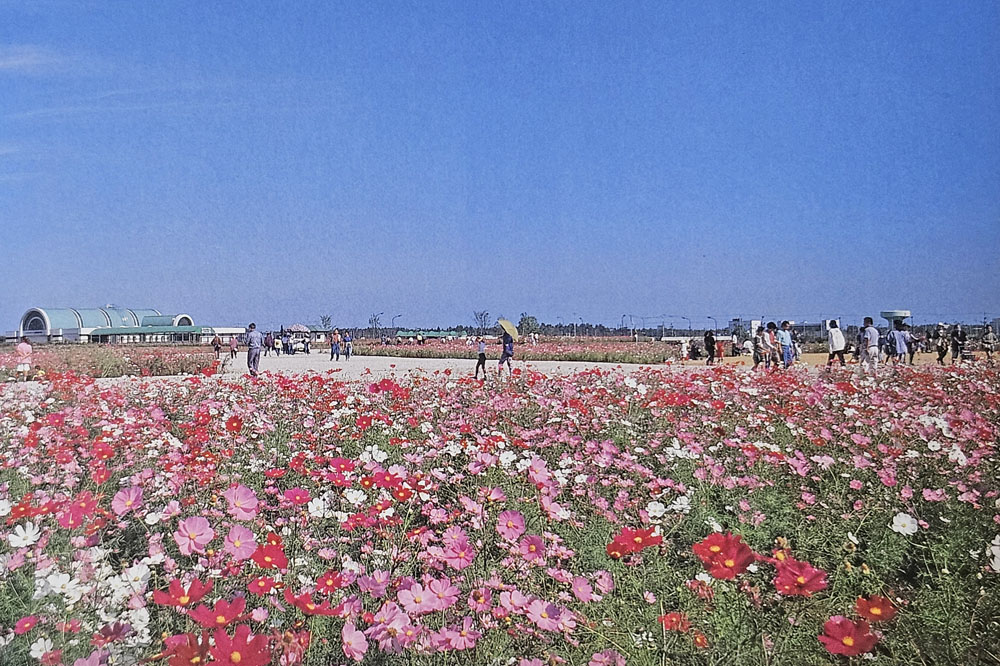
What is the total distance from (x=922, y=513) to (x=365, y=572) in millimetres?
2827

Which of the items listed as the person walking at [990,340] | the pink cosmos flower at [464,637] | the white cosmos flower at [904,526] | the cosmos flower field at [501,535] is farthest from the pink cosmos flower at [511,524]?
the person walking at [990,340]

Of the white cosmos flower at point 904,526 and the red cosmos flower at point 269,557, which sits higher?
the red cosmos flower at point 269,557

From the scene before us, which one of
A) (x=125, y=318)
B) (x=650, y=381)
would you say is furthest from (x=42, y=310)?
(x=650, y=381)

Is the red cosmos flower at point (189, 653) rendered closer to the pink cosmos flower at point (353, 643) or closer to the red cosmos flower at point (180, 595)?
the red cosmos flower at point (180, 595)

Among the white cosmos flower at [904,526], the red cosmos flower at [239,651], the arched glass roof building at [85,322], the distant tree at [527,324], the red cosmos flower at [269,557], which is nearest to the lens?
the red cosmos flower at [239,651]

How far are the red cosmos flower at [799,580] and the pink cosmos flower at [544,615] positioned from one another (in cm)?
55

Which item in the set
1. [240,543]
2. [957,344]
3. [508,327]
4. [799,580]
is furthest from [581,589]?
[957,344]

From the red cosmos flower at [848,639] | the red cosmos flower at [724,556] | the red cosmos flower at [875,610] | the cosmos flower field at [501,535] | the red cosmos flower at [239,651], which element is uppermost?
the red cosmos flower at [724,556]

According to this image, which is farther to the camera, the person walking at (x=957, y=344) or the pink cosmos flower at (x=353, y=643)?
the person walking at (x=957, y=344)

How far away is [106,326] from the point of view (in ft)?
229

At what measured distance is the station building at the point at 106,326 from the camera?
201 ft

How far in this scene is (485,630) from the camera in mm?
2107

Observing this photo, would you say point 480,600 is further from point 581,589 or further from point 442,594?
point 581,589

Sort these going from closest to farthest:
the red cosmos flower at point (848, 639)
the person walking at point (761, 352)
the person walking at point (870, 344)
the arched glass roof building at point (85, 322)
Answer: the red cosmos flower at point (848, 639)
the person walking at point (870, 344)
the person walking at point (761, 352)
the arched glass roof building at point (85, 322)
